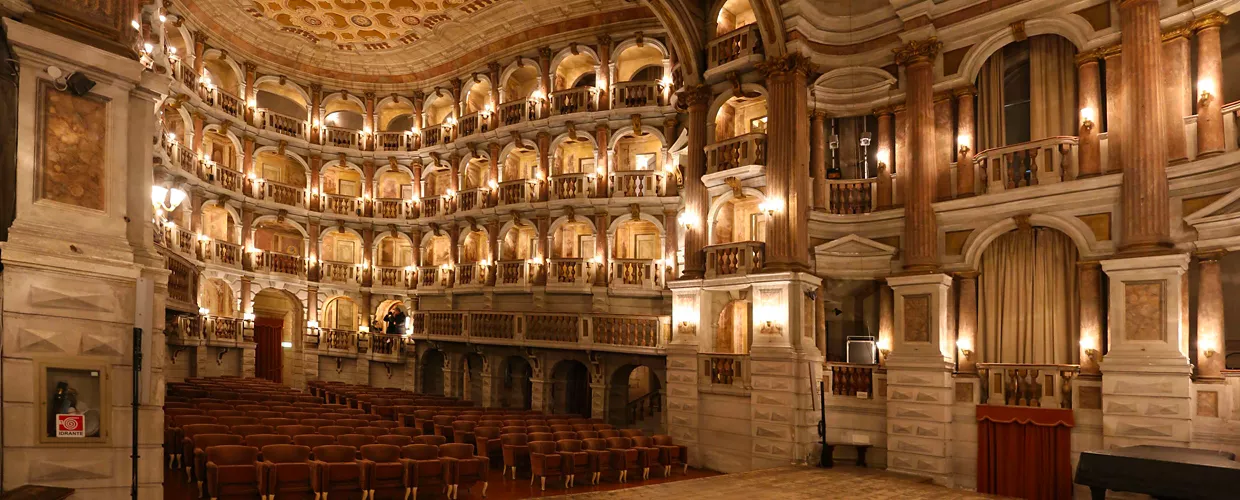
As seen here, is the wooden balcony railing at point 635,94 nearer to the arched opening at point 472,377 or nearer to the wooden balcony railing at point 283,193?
the arched opening at point 472,377

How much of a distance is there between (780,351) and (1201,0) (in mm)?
8918

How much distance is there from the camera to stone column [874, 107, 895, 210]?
51.5 feet

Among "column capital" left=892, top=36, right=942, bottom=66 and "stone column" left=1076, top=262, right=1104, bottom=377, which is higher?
"column capital" left=892, top=36, right=942, bottom=66

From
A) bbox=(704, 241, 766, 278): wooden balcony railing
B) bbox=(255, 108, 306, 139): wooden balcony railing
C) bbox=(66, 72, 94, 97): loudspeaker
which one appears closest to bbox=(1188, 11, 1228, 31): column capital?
bbox=(704, 241, 766, 278): wooden balcony railing

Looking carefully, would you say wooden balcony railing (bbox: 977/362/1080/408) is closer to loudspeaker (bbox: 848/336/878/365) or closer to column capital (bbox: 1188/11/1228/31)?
loudspeaker (bbox: 848/336/878/365)

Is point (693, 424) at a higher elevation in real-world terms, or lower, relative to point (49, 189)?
lower

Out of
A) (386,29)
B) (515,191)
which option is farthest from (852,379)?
(386,29)

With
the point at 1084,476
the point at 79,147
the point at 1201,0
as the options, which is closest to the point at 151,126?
the point at 79,147

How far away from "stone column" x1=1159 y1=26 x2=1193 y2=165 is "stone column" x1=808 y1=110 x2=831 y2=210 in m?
6.01

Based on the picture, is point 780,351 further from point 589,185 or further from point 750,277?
point 589,185

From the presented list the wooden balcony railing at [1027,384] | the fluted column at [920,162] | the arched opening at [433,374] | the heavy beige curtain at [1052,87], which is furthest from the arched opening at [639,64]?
the wooden balcony railing at [1027,384]

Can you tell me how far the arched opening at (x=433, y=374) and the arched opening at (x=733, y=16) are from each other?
1610 cm

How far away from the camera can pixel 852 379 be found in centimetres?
1521

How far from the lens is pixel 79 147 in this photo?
723 cm
